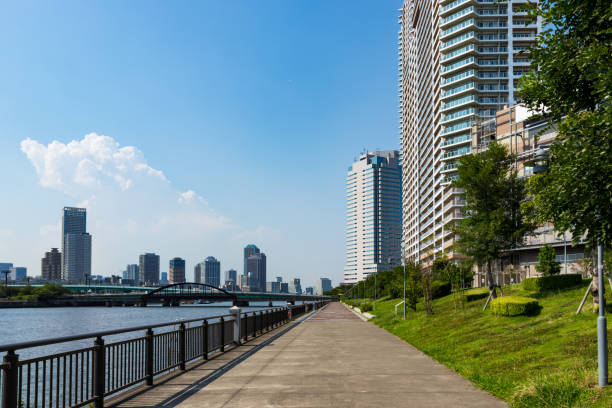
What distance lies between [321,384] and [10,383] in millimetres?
5872

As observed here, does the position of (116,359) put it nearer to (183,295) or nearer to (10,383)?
(10,383)

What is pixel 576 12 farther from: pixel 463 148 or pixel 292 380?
pixel 463 148

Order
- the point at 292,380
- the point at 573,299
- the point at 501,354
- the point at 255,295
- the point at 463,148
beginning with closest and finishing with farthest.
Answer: the point at 292,380
the point at 501,354
the point at 573,299
the point at 463,148
the point at 255,295

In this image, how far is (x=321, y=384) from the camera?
420 inches

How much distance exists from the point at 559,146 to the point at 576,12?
7.44 feet

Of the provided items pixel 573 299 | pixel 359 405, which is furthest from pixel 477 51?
pixel 359 405

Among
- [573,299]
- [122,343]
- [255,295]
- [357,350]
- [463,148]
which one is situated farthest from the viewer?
[255,295]

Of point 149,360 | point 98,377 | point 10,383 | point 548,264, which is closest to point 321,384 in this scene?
point 149,360

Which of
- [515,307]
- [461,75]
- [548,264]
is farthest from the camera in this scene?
[461,75]

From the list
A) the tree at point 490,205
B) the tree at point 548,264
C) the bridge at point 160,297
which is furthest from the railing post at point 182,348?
the bridge at point 160,297

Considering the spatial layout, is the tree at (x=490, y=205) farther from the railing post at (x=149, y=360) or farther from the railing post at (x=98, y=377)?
the railing post at (x=98, y=377)

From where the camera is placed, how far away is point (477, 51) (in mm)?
100750

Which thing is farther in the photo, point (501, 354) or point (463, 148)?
point (463, 148)

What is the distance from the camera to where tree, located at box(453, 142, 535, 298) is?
29.0m
